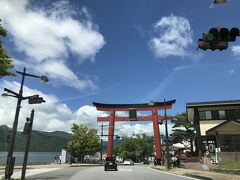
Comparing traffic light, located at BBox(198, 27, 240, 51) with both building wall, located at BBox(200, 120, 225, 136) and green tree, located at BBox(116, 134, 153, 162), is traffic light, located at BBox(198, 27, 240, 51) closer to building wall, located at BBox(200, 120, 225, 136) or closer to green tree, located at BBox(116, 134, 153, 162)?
building wall, located at BBox(200, 120, 225, 136)

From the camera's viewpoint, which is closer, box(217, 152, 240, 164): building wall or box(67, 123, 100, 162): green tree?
box(217, 152, 240, 164): building wall

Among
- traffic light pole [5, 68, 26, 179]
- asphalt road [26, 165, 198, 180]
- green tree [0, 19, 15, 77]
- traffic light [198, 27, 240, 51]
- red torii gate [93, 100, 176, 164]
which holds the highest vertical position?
red torii gate [93, 100, 176, 164]

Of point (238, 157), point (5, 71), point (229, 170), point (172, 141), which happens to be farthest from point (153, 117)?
point (5, 71)

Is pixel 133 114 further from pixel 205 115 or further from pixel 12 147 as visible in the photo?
pixel 12 147

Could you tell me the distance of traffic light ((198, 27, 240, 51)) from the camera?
27.5ft

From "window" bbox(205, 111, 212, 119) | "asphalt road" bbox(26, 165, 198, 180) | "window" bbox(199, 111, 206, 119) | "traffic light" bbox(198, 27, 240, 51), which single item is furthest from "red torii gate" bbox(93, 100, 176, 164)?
"traffic light" bbox(198, 27, 240, 51)

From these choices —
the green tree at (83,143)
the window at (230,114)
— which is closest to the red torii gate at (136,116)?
the green tree at (83,143)

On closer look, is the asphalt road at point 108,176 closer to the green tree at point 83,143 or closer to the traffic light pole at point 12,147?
the traffic light pole at point 12,147

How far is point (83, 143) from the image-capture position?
64.2 m

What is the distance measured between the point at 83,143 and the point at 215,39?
5817 centimetres

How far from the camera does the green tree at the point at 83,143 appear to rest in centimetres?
6425

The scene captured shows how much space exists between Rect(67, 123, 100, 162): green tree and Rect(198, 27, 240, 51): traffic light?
2276 inches

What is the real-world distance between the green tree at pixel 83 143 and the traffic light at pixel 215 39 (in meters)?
57.8

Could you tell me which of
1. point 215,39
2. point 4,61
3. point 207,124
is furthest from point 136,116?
point 215,39
